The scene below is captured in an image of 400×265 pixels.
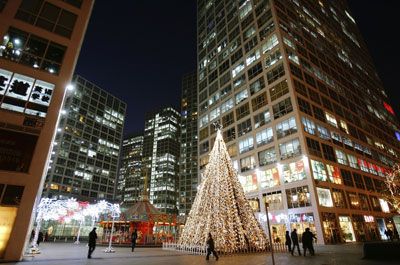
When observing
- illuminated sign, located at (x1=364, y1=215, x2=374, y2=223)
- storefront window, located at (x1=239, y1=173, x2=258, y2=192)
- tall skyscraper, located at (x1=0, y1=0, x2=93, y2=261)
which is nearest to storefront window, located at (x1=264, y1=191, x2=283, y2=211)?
storefront window, located at (x1=239, y1=173, x2=258, y2=192)

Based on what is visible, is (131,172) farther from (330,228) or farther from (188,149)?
(330,228)

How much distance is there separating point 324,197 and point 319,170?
3.70 metres

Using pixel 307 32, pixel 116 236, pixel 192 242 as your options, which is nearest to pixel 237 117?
pixel 307 32

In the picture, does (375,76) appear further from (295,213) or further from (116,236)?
(116,236)

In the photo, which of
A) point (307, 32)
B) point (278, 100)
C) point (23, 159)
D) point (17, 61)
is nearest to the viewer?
point (23, 159)

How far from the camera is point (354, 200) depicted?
38375 millimetres

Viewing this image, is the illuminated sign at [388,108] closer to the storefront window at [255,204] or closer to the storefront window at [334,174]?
→ the storefront window at [334,174]

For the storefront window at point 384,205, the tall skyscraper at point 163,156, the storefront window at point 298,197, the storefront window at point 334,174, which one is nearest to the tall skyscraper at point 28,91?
the storefront window at point 298,197

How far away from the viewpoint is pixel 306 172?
3359 centimetres

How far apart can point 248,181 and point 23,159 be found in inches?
1326

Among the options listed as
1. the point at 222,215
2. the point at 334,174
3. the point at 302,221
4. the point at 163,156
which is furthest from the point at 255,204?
the point at 163,156

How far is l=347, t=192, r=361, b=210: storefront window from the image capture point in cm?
3756

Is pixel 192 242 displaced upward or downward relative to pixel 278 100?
downward

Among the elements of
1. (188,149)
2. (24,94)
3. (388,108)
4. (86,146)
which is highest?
(188,149)
